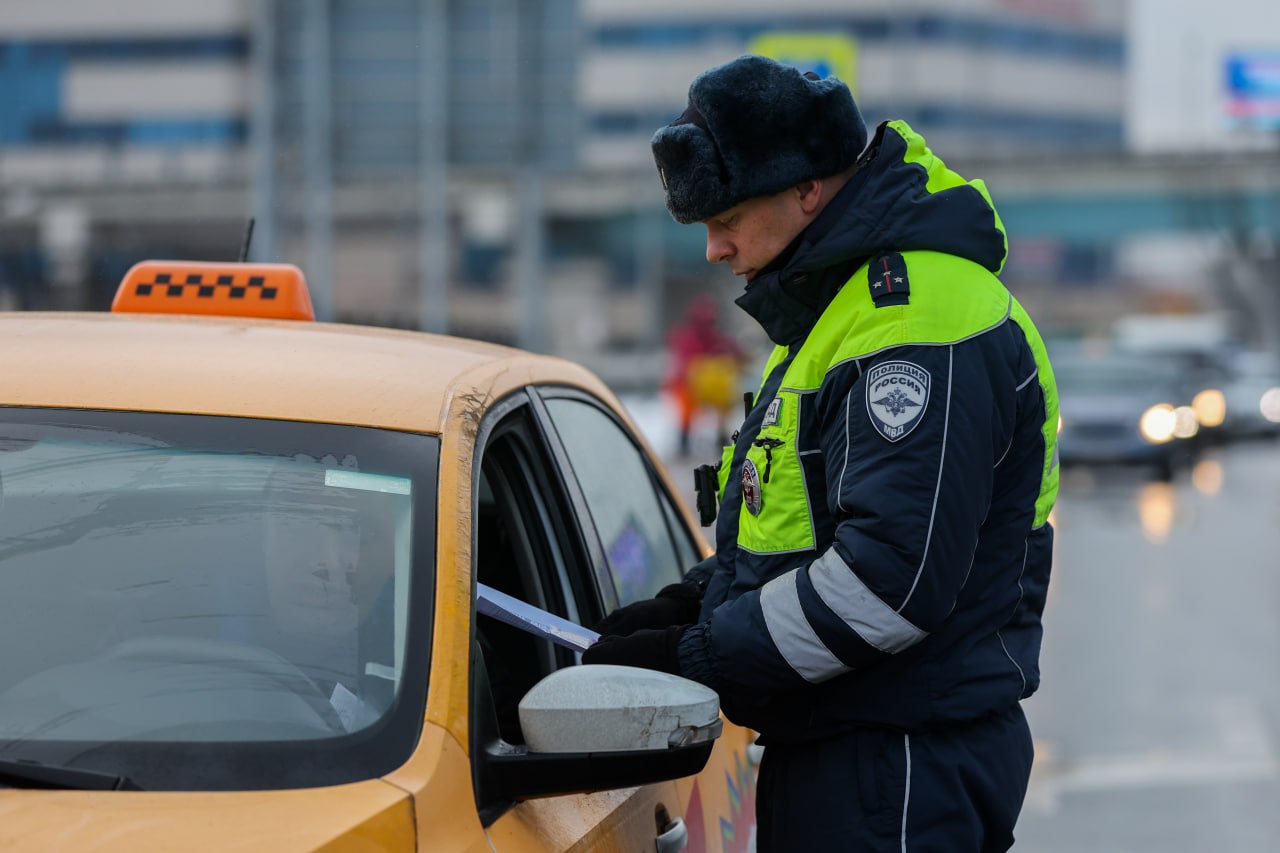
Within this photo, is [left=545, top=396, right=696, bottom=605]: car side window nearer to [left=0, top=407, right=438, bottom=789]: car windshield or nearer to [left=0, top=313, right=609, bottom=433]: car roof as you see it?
[left=0, top=313, right=609, bottom=433]: car roof

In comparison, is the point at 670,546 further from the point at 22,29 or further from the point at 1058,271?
the point at 1058,271

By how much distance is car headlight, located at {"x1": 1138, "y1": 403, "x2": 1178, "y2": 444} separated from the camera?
2197cm

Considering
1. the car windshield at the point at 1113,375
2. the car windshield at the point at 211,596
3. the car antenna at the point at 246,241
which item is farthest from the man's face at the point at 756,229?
the car windshield at the point at 1113,375

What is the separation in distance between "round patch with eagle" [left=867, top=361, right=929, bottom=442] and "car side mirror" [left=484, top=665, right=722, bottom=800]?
1.48 ft

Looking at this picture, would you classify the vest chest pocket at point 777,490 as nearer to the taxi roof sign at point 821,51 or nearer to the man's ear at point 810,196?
the man's ear at point 810,196

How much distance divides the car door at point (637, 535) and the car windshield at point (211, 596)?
71 cm

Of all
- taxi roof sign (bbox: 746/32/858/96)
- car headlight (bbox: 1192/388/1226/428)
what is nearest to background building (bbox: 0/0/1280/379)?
taxi roof sign (bbox: 746/32/858/96)

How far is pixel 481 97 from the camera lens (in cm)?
1797

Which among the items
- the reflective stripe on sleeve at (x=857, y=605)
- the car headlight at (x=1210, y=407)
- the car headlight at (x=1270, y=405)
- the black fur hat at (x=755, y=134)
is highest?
the black fur hat at (x=755, y=134)

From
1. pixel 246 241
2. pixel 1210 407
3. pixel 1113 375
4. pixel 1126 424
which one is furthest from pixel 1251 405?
pixel 246 241

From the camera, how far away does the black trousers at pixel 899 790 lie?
102 inches

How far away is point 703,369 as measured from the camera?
77.8ft

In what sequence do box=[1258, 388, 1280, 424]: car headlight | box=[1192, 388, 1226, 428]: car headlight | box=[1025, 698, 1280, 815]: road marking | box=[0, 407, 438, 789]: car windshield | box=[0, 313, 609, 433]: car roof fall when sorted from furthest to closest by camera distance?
box=[1258, 388, 1280, 424]: car headlight → box=[1192, 388, 1226, 428]: car headlight → box=[1025, 698, 1280, 815]: road marking → box=[0, 313, 609, 433]: car roof → box=[0, 407, 438, 789]: car windshield

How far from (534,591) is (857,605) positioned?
791 mm
